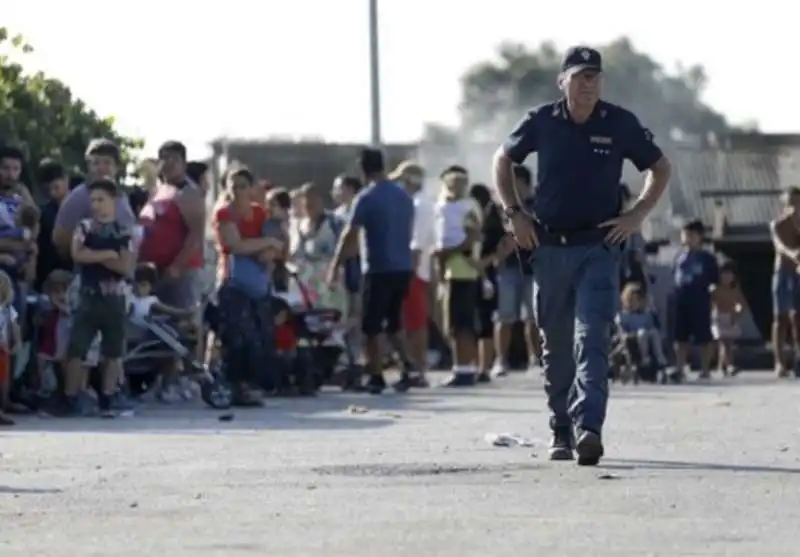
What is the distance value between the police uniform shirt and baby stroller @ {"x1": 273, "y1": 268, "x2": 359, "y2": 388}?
8846 millimetres

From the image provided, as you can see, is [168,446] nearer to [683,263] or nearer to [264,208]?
[264,208]

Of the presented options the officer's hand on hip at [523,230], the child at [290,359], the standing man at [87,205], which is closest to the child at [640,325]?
the child at [290,359]

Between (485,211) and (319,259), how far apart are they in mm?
2081

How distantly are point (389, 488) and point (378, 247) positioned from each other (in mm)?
10707

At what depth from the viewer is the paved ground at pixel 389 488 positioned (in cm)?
923

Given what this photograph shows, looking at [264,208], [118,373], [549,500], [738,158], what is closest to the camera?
[549,500]

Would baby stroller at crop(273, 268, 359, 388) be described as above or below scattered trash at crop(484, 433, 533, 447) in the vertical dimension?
above

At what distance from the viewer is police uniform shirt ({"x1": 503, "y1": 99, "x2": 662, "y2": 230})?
13.0 metres

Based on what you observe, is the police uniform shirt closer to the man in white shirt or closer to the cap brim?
the cap brim

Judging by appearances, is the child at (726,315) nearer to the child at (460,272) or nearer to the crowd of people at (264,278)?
the crowd of people at (264,278)

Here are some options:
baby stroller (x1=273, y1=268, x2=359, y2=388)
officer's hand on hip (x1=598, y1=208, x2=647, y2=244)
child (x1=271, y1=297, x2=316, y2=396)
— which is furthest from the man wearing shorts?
officer's hand on hip (x1=598, y1=208, x2=647, y2=244)

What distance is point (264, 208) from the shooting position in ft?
69.6

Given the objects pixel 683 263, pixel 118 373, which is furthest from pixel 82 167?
pixel 683 263

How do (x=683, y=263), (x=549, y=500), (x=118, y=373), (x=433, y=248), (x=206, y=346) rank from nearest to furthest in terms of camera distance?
(x=549, y=500) → (x=118, y=373) → (x=206, y=346) → (x=433, y=248) → (x=683, y=263)
